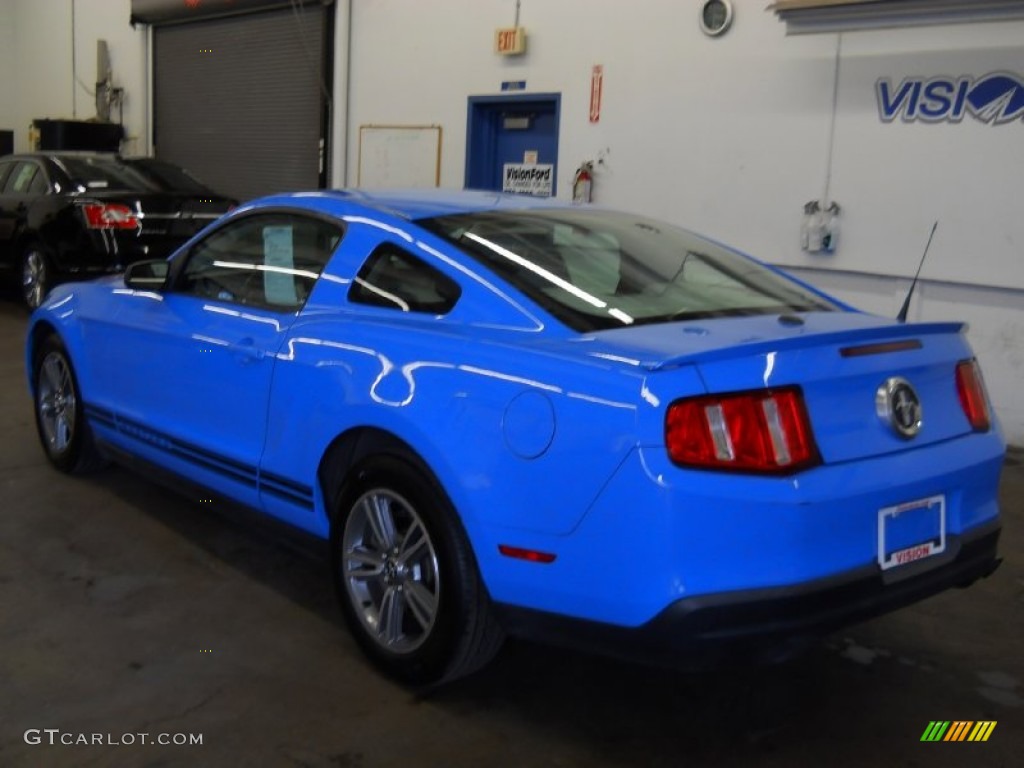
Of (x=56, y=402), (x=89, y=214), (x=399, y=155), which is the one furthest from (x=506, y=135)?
(x=56, y=402)

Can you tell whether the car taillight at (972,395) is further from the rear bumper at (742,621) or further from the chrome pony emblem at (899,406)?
the rear bumper at (742,621)

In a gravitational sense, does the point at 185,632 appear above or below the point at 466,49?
below

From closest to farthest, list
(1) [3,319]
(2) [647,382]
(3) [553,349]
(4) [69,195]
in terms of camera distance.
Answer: (2) [647,382], (3) [553,349], (4) [69,195], (1) [3,319]

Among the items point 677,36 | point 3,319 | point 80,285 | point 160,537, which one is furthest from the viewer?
point 3,319

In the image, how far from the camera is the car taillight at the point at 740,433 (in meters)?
2.70

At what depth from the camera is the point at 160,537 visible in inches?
188

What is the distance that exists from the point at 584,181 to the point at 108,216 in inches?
164

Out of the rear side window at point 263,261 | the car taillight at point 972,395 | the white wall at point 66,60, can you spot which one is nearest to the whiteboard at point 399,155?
the white wall at point 66,60

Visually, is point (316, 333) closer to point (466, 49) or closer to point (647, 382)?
point (647, 382)

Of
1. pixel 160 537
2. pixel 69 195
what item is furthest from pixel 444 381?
pixel 69 195

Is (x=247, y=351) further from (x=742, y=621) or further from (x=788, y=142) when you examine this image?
(x=788, y=142)

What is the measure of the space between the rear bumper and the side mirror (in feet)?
8.08

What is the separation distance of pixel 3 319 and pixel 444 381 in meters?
9.08

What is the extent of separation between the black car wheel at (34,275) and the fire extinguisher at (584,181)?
485 cm
